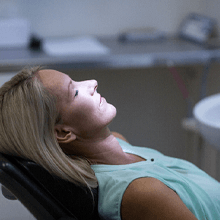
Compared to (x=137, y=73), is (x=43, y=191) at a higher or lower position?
higher

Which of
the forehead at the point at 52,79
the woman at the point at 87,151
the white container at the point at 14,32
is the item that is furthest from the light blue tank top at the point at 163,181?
the white container at the point at 14,32

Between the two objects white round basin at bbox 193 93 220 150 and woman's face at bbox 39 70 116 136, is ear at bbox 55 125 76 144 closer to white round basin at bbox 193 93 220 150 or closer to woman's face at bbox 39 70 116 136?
woman's face at bbox 39 70 116 136

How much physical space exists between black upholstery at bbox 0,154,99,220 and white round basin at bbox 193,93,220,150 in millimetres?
631

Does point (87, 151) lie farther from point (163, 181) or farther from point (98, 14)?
point (98, 14)

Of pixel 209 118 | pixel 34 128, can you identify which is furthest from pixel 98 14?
pixel 34 128

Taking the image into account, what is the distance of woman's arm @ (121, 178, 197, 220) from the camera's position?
66cm

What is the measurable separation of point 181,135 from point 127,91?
584 millimetres

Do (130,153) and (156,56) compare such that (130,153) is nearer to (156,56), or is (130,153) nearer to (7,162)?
(7,162)

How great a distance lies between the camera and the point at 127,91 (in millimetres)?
2438

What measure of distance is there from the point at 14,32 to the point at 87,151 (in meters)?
1.42

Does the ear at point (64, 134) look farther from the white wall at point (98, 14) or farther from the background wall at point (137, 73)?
the white wall at point (98, 14)

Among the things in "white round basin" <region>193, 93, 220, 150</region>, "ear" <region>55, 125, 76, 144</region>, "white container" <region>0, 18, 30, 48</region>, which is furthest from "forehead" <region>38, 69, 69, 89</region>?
"white container" <region>0, 18, 30, 48</region>

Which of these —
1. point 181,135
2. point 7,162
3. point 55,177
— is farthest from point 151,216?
point 181,135

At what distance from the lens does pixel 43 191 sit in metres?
0.73
